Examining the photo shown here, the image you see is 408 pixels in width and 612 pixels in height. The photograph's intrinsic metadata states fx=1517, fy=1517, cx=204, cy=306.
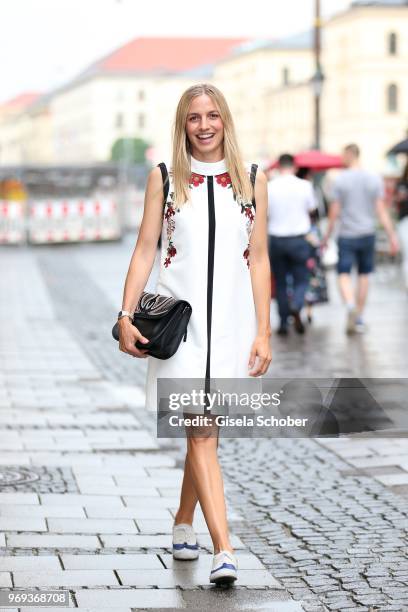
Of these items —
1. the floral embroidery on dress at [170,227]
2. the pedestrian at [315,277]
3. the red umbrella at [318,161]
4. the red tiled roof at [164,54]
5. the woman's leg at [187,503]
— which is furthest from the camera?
the red tiled roof at [164,54]

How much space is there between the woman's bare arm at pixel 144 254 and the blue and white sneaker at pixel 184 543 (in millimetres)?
774

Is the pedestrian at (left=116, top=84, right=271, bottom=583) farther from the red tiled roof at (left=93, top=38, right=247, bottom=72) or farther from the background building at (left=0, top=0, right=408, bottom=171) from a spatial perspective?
the red tiled roof at (left=93, top=38, right=247, bottom=72)

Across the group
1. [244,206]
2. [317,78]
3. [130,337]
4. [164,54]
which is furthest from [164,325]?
[164,54]

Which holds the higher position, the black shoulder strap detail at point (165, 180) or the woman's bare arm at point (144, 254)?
the black shoulder strap detail at point (165, 180)

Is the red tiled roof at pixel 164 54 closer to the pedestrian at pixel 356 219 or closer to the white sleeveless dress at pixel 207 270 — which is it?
the pedestrian at pixel 356 219

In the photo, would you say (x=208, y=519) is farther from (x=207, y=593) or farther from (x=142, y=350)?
(x=142, y=350)

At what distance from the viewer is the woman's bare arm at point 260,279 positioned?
5.14 m

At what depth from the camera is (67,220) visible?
4184 cm

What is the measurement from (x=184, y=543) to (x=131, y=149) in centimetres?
14699

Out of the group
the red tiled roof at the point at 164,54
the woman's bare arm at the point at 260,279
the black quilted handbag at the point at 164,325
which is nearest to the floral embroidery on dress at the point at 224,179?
the woman's bare arm at the point at 260,279

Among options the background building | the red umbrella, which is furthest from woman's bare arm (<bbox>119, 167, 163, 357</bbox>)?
the background building

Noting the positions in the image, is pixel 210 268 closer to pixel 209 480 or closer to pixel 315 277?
pixel 209 480

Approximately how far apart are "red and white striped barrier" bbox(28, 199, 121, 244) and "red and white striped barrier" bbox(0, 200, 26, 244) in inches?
12.4

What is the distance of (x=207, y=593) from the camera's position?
196 inches
